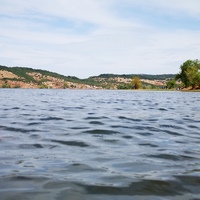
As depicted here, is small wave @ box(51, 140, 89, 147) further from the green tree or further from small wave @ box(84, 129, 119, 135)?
the green tree

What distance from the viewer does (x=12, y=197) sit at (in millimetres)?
4180

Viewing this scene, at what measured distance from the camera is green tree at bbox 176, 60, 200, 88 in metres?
131

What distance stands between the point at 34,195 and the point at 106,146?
146 inches

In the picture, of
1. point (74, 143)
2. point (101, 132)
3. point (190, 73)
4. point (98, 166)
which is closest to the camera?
point (98, 166)

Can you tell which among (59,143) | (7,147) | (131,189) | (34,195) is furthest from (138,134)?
(34,195)

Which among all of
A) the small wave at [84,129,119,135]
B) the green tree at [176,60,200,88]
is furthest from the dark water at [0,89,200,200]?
the green tree at [176,60,200,88]

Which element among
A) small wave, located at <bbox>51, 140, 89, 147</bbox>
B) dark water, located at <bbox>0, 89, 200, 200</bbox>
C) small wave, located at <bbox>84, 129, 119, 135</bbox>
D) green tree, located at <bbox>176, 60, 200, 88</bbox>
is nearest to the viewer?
dark water, located at <bbox>0, 89, 200, 200</bbox>

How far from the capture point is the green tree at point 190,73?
131m

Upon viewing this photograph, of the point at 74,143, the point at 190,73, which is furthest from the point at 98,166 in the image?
the point at 190,73

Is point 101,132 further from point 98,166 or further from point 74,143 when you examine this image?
point 98,166

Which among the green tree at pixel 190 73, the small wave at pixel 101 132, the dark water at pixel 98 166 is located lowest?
the small wave at pixel 101 132

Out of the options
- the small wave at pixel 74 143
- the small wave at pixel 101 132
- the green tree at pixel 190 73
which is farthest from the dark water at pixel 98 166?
the green tree at pixel 190 73

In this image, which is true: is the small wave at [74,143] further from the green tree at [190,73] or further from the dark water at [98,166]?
the green tree at [190,73]

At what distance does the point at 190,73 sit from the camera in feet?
435
